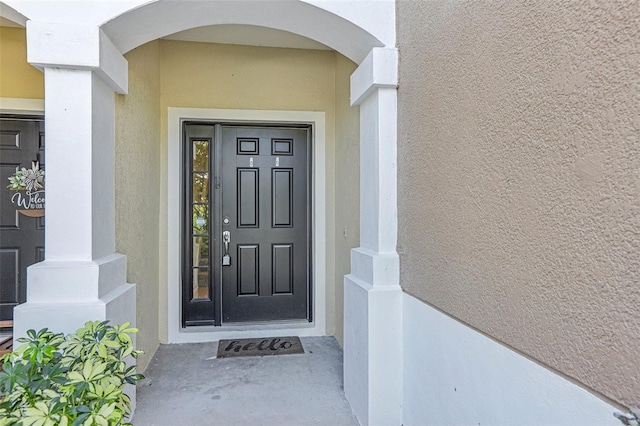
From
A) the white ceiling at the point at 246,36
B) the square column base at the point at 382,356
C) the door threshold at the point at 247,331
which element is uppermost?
the white ceiling at the point at 246,36

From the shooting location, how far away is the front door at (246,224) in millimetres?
3516

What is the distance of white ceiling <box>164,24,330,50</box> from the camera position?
3123mm

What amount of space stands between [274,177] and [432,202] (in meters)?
2.18

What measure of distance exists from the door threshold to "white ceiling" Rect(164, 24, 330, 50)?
2579mm

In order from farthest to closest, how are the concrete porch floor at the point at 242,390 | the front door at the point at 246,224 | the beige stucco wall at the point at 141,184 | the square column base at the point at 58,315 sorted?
the front door at the point at 246,224 < the beige stucco wall at the point at 141,184 < the concrete porch floor at the point at 242,390 < the square column base at the point at 58,315

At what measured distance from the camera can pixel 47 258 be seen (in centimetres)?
176

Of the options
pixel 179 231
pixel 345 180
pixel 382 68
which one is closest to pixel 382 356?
pixel 382 68

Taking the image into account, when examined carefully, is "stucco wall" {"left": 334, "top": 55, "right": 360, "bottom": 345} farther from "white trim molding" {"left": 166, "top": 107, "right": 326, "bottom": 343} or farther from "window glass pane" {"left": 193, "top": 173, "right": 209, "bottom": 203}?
"window glass pane" {"left": 193, "top": 173, "right": 209, "bottom": 203}

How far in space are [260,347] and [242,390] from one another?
739 mm

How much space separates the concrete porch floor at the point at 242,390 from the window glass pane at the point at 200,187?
4.39 feet

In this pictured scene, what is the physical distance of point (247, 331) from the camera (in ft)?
11.6

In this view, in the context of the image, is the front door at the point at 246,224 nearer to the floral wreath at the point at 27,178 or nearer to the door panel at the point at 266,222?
the door panel at the point at 266,222

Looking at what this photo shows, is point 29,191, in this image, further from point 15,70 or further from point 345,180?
point 345,180

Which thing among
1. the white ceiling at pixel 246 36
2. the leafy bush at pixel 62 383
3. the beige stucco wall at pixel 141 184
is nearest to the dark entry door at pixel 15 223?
the beige stucco wall at pixel 141 184
